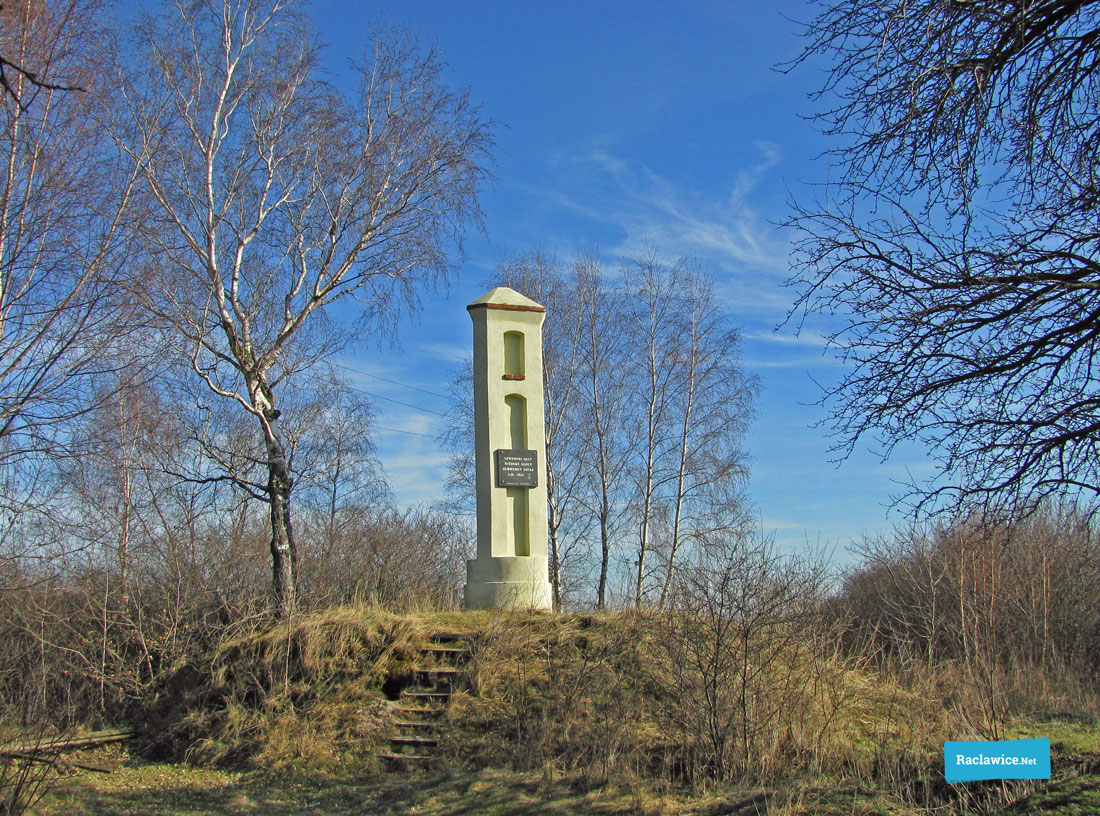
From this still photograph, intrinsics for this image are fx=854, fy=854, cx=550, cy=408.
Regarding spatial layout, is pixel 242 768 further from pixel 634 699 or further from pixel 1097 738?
pixel 1097 738

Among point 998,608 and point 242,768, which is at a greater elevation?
point 998,608

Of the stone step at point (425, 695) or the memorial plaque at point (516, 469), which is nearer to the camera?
the stone step at point (425, 695)

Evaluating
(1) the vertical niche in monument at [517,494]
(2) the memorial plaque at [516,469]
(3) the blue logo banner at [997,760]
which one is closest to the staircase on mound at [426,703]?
(1) the vertical niche in monument at [517,494]

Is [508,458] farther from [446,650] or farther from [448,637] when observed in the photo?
[446,650]

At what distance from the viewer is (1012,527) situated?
6281 millimetres

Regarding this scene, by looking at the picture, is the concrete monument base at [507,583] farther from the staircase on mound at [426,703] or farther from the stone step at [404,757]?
the stone step at [404,757]

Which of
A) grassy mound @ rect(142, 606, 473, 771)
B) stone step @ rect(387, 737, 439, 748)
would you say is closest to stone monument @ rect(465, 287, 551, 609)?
grassy mound @ rect(142, 606, 473, 771)

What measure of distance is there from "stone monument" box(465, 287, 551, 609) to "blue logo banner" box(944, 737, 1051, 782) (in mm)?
6448

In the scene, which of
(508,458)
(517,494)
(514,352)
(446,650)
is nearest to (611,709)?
(446,650)

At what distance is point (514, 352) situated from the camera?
43.4 ft

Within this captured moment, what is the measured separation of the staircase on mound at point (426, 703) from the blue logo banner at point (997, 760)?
192 inches

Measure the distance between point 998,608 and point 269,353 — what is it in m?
11.7

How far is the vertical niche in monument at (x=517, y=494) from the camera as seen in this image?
41.2 feet

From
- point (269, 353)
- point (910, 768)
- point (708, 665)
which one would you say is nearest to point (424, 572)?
point (269, 353)
